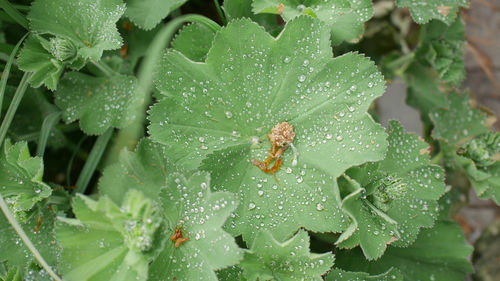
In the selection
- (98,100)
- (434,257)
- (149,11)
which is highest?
(149,11)

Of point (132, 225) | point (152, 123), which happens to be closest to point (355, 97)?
point (152, 123)

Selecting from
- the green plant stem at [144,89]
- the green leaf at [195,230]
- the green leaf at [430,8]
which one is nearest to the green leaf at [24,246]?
the green plant stem at [144,89]

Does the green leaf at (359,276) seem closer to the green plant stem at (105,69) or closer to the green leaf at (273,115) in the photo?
the green leaf at (273,115)

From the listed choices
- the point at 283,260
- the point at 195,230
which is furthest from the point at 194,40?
the point at 283,260

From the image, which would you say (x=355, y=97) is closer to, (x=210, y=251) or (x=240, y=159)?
(x=240, y=159)

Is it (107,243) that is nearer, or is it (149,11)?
(107,243)

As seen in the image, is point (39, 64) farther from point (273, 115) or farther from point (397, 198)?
point (397, 198)

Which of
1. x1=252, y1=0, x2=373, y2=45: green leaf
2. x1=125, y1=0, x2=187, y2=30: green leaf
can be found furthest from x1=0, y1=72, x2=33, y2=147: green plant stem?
x1=252, y1=0, x2=373, y2=45: green leaf

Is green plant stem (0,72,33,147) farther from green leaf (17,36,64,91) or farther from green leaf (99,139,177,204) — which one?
green leaf (99,139,177,204)
